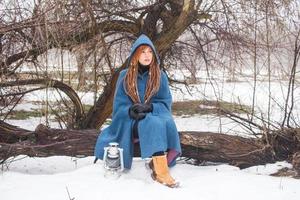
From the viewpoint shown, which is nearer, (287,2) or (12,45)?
(12,45)

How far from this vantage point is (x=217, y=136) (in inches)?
175

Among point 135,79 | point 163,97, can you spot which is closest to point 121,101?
point 135,79

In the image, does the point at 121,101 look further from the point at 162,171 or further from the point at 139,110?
the point at 162,171

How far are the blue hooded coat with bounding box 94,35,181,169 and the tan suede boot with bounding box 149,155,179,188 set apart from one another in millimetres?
70

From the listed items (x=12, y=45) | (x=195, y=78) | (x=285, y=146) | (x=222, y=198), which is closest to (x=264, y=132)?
(x=285, y=146)

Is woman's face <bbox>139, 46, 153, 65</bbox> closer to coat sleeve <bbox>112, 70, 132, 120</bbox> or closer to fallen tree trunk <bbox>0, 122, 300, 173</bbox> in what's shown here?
coat sleeve <bbox>112, 70, 132, 120</bbox>

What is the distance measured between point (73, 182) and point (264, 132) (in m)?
1.83

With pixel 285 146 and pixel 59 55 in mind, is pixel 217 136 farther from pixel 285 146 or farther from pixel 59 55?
pixel 59 55

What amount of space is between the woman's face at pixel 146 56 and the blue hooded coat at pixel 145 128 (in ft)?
0.15

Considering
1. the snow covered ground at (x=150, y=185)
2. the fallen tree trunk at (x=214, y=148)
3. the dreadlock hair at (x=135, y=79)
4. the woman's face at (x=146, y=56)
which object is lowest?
the snow covered ground at (x=150, y=185)

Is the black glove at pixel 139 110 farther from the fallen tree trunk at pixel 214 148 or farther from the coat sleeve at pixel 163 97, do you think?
the fallen tree trunk at pixel 214 148

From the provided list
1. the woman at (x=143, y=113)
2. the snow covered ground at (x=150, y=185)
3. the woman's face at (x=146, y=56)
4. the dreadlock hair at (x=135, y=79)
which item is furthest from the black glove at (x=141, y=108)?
the snow covered ground at (x=150, y=185)

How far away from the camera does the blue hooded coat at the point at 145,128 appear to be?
151 inches

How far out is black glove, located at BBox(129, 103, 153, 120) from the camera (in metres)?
3.96
